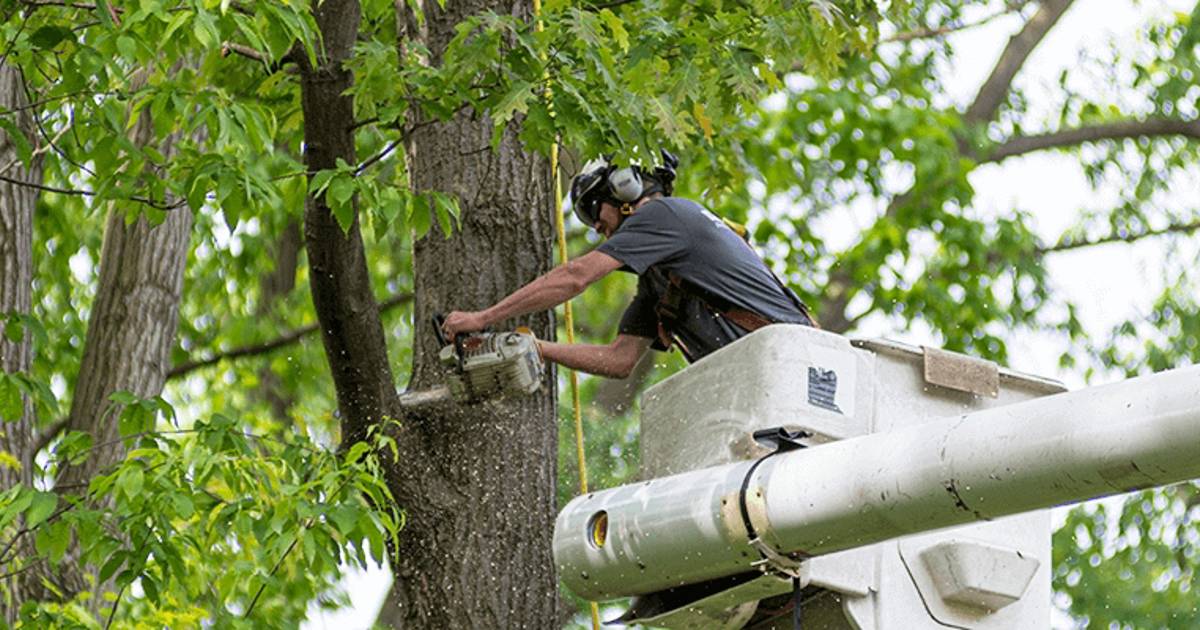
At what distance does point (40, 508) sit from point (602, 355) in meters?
1.69

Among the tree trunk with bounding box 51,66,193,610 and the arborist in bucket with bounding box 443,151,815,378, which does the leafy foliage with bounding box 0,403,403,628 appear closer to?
the arborist in bucket with bounding box 443,151,815,378

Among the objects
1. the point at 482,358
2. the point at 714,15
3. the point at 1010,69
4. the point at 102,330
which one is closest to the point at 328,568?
the point at 482,358

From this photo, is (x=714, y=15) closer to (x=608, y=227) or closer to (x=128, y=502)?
(x=608, y=227)

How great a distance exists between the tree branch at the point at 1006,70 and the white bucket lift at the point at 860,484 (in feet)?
32.7

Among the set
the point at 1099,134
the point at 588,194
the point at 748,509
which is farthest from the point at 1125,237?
the point at 748,509

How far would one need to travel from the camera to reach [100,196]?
219 inches

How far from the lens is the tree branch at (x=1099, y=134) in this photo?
14.5 metres

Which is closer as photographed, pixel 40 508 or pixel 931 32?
pixel 40 508

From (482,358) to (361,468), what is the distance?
50 cm

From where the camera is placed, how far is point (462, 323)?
19.0 feet

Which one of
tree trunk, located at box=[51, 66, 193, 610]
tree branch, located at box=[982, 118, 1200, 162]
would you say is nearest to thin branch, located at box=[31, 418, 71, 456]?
tree trunk, located at box=[51, 66, 193, 610]

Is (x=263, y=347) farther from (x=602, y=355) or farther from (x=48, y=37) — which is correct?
(x=48, y=37)

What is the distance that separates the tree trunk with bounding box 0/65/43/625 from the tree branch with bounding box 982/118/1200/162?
848cm

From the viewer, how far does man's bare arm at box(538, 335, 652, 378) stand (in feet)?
19.6
